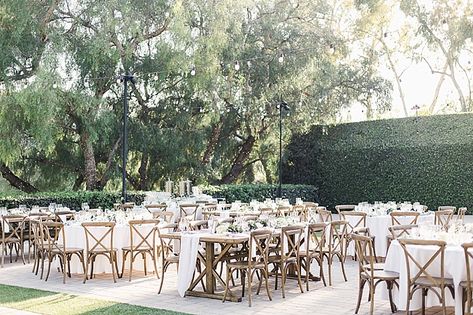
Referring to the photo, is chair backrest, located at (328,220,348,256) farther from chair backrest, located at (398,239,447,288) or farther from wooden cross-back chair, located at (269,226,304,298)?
chair backrest, located at (398,239,447,288)

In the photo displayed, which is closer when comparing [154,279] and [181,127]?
[154,279]

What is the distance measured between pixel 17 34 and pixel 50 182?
647 cm

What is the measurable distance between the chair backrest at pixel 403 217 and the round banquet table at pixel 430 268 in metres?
4.13

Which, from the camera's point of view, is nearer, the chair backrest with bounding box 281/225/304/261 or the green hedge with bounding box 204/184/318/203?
the chair backrest with bounding box 281/225/304/261

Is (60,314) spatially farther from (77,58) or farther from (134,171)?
(134,171)

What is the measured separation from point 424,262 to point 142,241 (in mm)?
4559

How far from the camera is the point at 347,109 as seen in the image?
24.3m

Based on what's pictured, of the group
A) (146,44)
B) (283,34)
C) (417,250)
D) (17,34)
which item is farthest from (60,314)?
(283,34)

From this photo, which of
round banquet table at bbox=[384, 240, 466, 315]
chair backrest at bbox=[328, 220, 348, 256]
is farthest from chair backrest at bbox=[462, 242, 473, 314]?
chair backrest at bbox=[328, 220, 348, 256]

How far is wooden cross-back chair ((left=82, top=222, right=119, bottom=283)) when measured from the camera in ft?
31.5

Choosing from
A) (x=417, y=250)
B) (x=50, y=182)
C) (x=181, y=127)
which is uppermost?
(x=181, y=127)

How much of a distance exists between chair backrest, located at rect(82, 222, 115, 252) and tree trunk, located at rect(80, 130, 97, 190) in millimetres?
9883

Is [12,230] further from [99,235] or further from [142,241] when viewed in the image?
[142,241]

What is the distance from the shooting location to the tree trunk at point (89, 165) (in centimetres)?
1975
